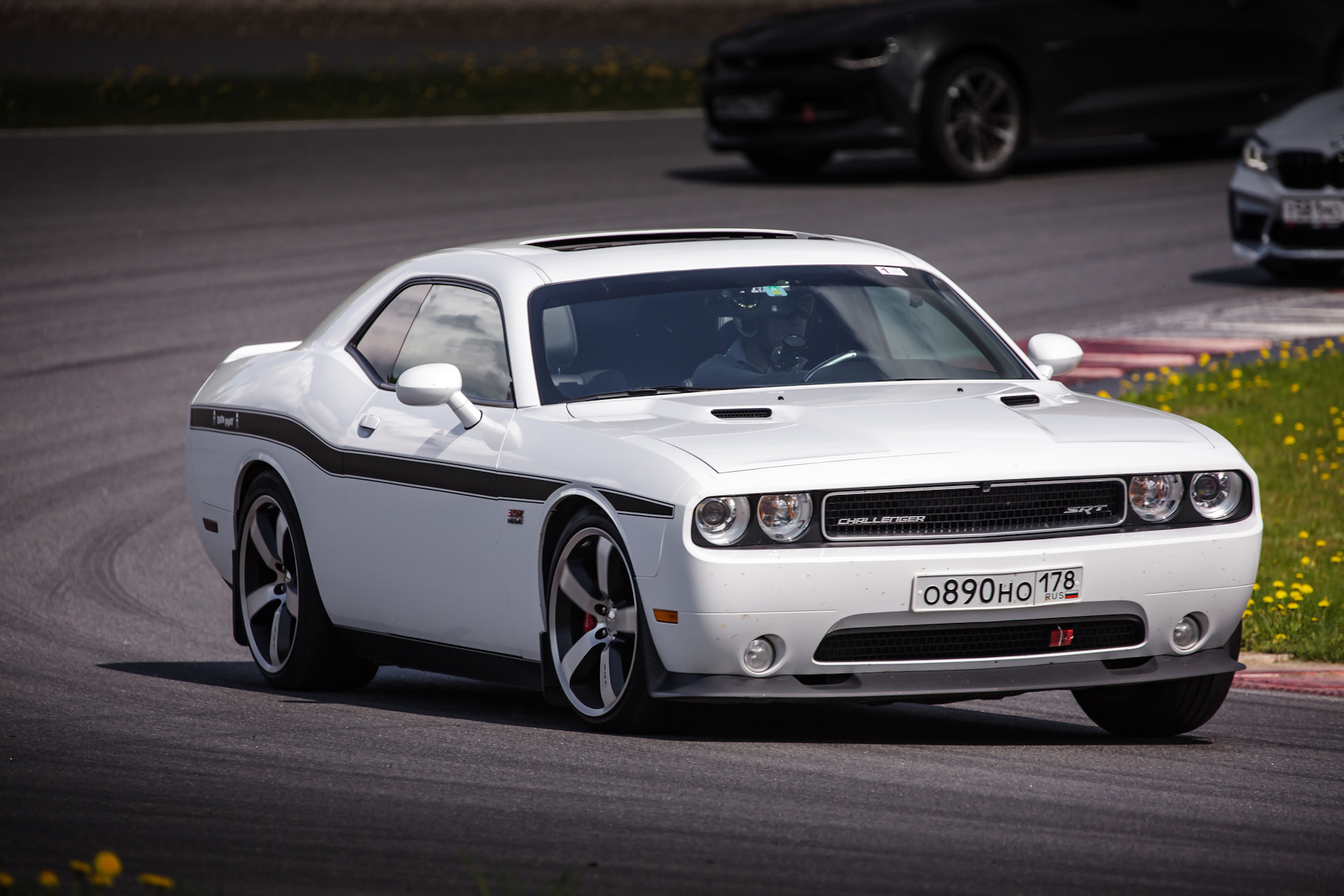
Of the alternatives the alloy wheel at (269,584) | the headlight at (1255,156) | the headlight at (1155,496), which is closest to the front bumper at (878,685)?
the headlight at (1155,496)

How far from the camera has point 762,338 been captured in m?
7.29

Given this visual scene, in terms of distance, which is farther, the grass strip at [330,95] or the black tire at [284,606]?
the grass strip at [330,95]

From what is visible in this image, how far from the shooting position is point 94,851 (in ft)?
16.6

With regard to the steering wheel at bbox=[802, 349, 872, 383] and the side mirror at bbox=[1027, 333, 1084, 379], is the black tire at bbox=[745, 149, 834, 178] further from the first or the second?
the steering wheel at bbox=[802, 349, 872, 383]

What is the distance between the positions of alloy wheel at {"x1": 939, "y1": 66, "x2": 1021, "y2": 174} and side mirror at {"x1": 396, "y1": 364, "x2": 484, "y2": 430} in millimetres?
12586

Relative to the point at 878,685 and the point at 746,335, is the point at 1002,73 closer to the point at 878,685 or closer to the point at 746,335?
the point at 746,335

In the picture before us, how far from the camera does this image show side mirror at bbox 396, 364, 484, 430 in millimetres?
→ 7023

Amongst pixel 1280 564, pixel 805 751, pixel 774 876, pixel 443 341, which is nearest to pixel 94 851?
pixel 774 876

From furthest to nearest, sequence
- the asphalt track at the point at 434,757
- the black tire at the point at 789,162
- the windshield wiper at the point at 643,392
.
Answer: the black tire at the point at 789,162, the windshield wiper at the point at 643,392, the asphalt track at the point at 434,757

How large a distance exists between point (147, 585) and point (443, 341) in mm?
3348

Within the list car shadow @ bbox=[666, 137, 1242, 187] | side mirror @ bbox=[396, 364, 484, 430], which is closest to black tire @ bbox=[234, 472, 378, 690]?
side mirror @ bbox=[396, 364, 484, 430]

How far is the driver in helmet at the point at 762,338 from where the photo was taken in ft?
23.5

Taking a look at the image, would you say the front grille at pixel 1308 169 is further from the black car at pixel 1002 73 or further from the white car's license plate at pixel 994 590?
the white car's license plate at pixel 994 590

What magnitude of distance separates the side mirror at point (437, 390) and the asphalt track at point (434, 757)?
0.96 meters
